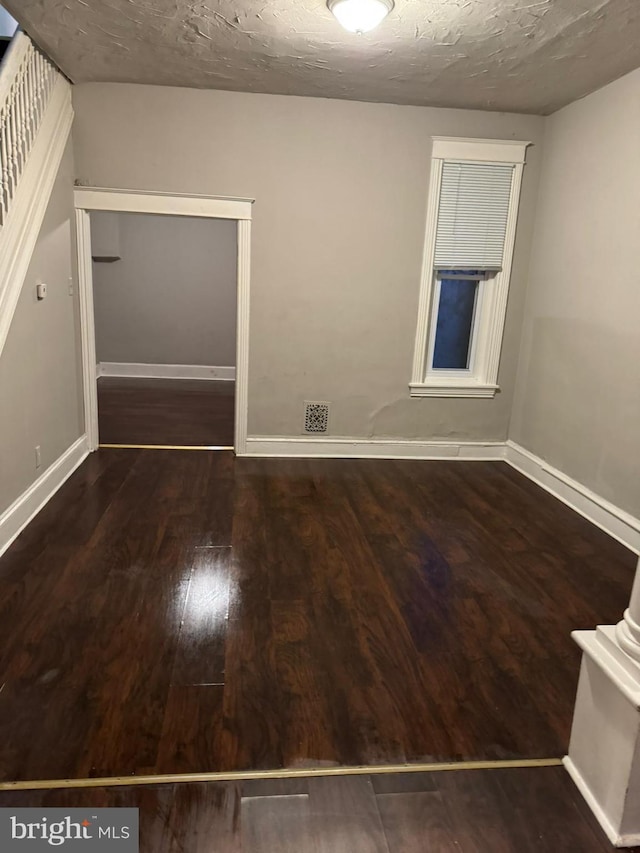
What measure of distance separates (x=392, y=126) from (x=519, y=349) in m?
1.96

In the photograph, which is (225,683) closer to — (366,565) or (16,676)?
(16,676)

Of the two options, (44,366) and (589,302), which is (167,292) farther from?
(589,302)

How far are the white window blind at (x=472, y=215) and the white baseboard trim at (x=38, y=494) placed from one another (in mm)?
3068

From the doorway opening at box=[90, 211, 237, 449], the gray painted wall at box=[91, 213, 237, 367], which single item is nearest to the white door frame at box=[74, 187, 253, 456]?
the doorway opening at box=[90, 211, 237, 449]

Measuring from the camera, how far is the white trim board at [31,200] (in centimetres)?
297

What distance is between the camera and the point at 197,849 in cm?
147

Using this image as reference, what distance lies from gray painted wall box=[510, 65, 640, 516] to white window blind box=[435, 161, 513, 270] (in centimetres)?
30

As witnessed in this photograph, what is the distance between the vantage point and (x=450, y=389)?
4703mm

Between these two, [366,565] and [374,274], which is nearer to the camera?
[366,565]

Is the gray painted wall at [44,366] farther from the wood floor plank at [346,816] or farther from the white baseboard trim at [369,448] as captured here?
Result: the wood floor plank at [346,816]

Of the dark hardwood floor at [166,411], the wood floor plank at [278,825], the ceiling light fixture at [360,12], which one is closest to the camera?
the wood floor plank at [278,825]

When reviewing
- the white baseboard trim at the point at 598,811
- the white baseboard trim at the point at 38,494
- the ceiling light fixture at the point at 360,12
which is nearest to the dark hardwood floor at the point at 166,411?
the white baseboard trim at the point at 38,494

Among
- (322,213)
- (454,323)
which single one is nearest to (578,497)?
(454,323)

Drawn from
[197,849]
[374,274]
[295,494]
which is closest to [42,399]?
[295,494]
